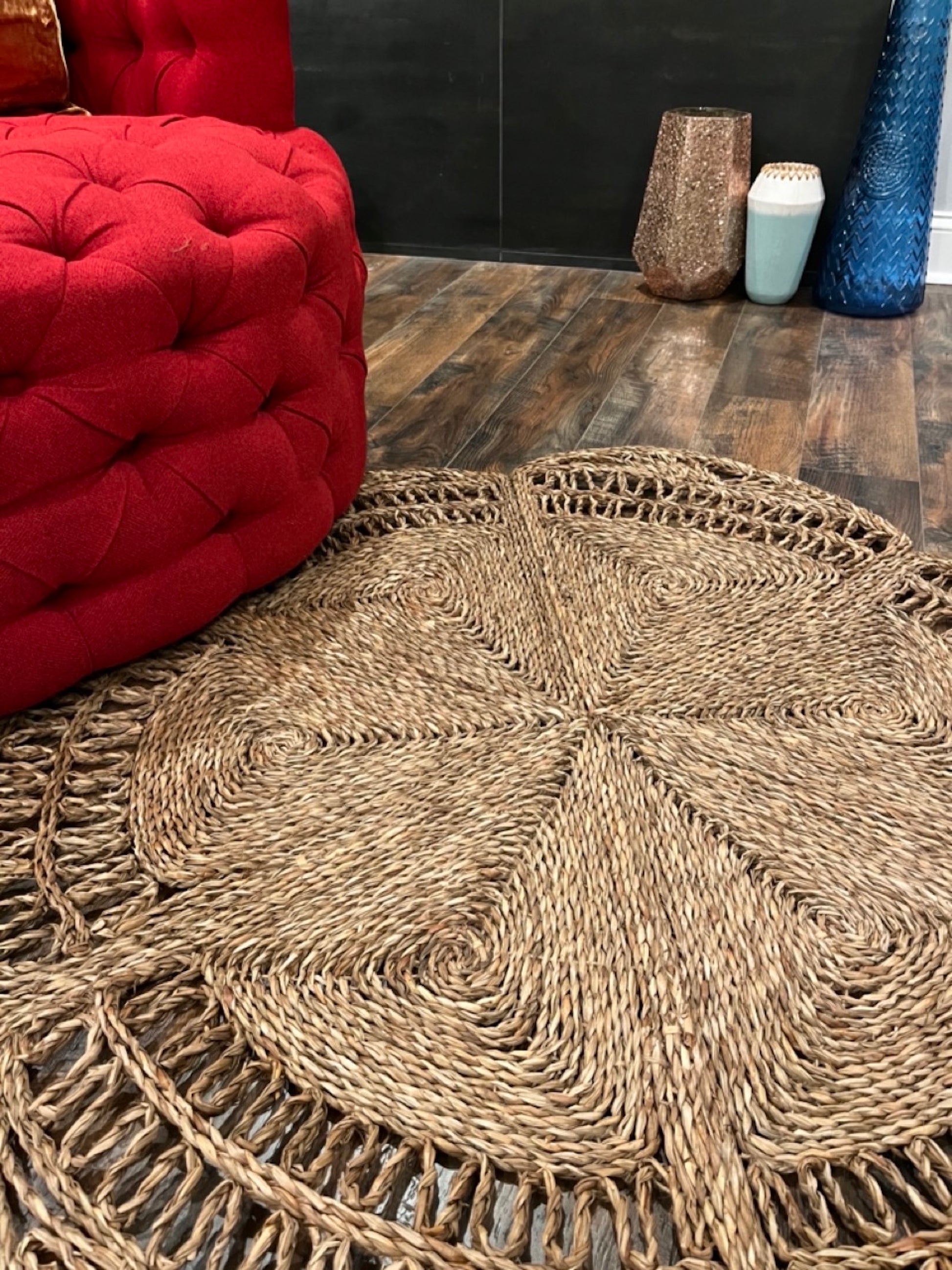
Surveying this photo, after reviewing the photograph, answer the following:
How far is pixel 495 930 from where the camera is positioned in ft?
2.62

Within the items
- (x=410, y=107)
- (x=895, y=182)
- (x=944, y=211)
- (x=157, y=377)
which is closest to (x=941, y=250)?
(x=944, y=211)

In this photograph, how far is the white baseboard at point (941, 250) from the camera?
2.26 meters

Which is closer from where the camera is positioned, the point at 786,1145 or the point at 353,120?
the point at 786,1145

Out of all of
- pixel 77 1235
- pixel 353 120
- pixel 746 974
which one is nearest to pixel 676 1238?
pixel 746 974

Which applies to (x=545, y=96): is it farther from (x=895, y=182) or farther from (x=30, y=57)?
(x=30, y=57)

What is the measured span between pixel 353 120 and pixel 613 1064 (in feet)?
7.82

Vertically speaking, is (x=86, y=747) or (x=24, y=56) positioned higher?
(x=24, y=56)

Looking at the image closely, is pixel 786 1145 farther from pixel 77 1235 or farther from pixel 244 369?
pixel 244 369

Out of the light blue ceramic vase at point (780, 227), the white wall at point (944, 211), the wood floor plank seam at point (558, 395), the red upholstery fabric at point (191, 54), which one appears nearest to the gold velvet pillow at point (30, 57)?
the red upholstery fabric at point (191, 54)

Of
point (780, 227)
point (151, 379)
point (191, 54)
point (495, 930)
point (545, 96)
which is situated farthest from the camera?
point (545, 96)

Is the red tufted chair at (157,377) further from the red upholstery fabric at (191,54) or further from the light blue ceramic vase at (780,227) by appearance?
the light blue ceramic vase at (780,227)

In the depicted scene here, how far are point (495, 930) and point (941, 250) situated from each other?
2077mm

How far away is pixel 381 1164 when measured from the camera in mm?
657

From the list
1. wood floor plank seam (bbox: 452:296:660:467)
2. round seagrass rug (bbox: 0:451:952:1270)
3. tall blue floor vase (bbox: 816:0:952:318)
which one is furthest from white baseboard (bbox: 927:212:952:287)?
round seagrass rug (bbox: 0:451:952:1270)
